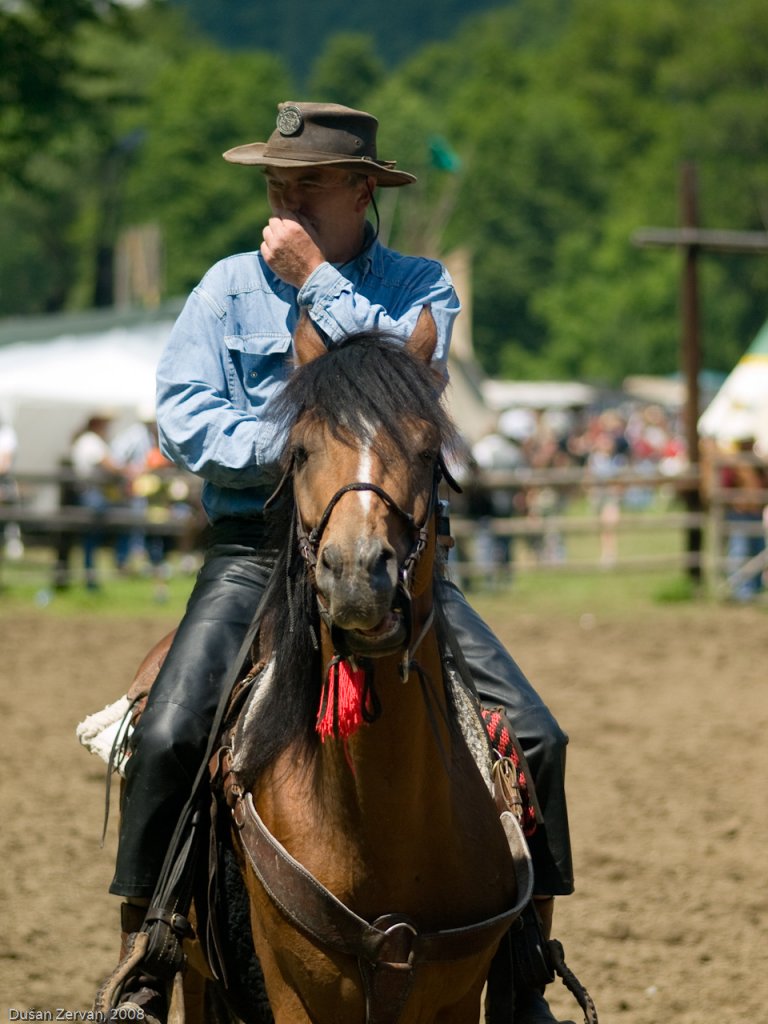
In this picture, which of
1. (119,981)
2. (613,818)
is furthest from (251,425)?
(613,818)

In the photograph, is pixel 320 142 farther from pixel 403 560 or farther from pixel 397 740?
pixel 397 740

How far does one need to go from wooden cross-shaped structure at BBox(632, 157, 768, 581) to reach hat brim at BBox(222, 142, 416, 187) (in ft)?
41.4

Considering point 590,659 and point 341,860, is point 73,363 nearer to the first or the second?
point 590,659

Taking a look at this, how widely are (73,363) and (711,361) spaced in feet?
140

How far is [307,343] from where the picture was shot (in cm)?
342

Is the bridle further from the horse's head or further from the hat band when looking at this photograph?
the hat band

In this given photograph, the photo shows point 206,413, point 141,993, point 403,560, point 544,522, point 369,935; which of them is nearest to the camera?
point 403,560

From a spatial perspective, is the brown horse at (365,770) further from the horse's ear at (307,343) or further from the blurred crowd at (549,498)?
the blurred crowd at (549,498)

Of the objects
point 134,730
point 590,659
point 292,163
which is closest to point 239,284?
point 292,163

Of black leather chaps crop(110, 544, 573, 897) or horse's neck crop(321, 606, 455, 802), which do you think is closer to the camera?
horse's neck crop(321, 606, 455, 802)

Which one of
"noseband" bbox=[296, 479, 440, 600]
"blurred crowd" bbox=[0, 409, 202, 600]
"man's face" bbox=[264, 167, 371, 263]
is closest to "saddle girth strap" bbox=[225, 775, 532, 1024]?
"noseband" bbox=[296, 479, 440, 600]

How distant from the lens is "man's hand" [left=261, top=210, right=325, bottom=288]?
3.78m

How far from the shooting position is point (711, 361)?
65.1 meters

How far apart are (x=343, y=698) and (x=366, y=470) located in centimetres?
52
